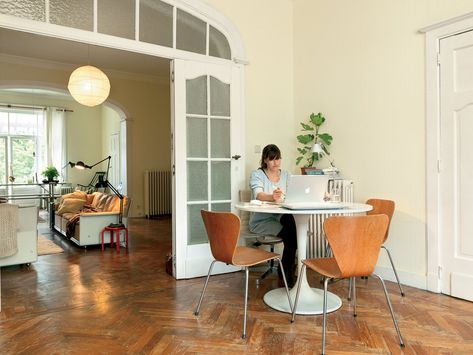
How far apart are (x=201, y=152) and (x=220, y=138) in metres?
0.28

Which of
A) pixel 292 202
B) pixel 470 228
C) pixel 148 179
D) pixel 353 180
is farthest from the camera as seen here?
pixel 148 179

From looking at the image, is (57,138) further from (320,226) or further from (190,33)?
(320,226)

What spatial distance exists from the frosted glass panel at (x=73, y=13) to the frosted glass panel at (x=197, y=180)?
1.52 meters

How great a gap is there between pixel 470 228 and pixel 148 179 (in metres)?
6.63

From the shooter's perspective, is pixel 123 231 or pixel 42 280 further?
pixel 123 231

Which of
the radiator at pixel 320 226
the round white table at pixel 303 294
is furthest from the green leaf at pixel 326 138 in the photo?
the round white table at pixel 303 294

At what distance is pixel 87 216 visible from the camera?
5031 millimetres

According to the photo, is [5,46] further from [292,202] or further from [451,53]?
[451,53]

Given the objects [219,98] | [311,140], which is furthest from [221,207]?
[311,140]

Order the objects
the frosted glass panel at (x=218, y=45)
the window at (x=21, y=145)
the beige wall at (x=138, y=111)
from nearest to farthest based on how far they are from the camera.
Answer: the frosted glass panel at (x=218, y=45)
the beige wall at (x=138, y=111)
the window at (x=21, y=145)

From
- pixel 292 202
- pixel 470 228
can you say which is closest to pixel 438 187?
pixel 470 228

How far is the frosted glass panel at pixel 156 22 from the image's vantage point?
3.37 meters

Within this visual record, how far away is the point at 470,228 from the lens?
9.36ft

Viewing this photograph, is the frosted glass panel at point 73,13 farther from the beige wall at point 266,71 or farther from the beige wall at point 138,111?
the beige wall at point 138,111
